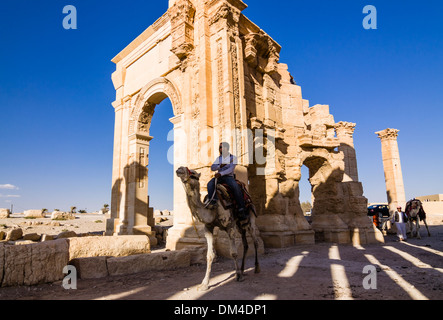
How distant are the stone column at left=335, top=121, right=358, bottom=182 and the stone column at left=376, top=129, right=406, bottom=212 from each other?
651 centimetres

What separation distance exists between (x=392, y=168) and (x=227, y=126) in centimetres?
1700

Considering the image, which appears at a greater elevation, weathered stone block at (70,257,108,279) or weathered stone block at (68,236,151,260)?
weathered stone block at (68,236,151,260)

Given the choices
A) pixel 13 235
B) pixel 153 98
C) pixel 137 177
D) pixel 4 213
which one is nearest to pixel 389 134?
pixel 153 98

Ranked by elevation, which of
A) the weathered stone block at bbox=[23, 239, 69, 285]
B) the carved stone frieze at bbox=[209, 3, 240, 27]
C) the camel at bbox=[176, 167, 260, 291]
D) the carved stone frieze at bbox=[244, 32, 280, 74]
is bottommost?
the weathered stone block at bbox=[23, 239, 69, 285]

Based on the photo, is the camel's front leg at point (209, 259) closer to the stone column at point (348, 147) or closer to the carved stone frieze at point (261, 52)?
the carved stone frieze at point (261, 52)

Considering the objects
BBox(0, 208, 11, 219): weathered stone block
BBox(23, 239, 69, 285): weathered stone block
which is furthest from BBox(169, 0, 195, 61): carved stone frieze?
BBox(0, 208, 11, 219): weathered stone block

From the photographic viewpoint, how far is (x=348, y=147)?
48.1 ft

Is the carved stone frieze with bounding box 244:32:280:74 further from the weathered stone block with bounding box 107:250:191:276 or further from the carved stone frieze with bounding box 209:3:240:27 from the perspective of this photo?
the weathered stone block with bounding box 107:250:191:276

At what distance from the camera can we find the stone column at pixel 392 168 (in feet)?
61.7

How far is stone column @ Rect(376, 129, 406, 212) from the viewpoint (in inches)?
741

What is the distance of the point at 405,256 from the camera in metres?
7.04

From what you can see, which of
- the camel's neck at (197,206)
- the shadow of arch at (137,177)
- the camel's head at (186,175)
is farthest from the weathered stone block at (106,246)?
the shadow of arch at (137,177)

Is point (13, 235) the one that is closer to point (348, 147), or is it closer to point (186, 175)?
point (186, 175)
